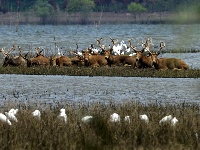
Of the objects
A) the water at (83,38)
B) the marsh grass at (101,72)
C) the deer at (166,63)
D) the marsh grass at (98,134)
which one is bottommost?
the water at (83,38)

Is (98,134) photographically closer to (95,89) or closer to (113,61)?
(95,89)

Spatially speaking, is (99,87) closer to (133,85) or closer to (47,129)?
(133,85)

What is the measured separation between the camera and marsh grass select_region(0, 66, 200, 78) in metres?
32.4

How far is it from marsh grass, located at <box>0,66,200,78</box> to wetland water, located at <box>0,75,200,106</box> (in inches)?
15.1

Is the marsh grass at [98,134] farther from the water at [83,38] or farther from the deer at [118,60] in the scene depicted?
the deer at [118,60]

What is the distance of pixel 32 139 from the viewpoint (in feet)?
48.1

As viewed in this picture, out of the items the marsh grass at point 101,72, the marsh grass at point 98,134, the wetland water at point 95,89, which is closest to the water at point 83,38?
the marsh grass at point 101,72

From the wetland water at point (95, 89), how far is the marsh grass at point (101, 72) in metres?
0.38

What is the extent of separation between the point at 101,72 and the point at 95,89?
472 centimetres

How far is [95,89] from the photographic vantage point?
29.5 m

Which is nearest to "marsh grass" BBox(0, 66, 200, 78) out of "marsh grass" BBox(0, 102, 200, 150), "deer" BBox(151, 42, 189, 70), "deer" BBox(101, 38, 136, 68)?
"deer" BBox(151, 42, 189, 70)

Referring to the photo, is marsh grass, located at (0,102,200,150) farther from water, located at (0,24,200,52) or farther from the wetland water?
the wetland water

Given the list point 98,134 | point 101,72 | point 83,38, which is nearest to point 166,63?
point 101,72

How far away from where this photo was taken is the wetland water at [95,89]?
25.9m
